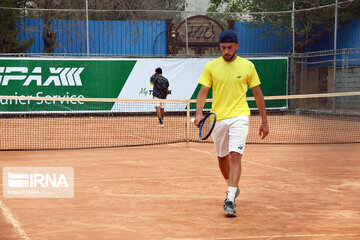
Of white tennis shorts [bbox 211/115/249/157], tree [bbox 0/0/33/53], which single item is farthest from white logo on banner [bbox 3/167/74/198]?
tree [bbox 0/0/33/53]

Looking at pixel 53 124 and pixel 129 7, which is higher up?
pixel 129 7

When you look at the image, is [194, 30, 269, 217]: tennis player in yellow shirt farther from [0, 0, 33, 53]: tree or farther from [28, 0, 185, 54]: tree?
[0, 0, 33, 53]: tree

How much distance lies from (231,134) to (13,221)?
232 centimetres

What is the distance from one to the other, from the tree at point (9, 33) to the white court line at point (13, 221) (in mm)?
16588

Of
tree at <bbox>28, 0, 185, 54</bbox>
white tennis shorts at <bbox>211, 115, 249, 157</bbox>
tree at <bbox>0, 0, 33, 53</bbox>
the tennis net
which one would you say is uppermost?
tree at <bbox>28, 0, 185, 54</bbox>

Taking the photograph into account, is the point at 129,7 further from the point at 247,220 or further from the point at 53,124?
the point at 247,220

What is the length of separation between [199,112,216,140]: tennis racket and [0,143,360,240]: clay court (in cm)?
80

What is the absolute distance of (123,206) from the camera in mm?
5824

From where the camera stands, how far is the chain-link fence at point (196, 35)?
21828mm

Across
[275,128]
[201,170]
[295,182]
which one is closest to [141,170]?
[201,170]

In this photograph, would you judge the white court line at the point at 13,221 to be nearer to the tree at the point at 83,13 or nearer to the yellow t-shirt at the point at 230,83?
the yellow t-shirt at the point at 230,83

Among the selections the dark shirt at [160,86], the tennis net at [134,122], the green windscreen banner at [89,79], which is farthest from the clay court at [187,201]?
the green windscreen banner at [89,79]

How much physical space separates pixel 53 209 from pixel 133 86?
1520 centimetres

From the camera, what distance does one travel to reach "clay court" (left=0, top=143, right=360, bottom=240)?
15.7 ft
